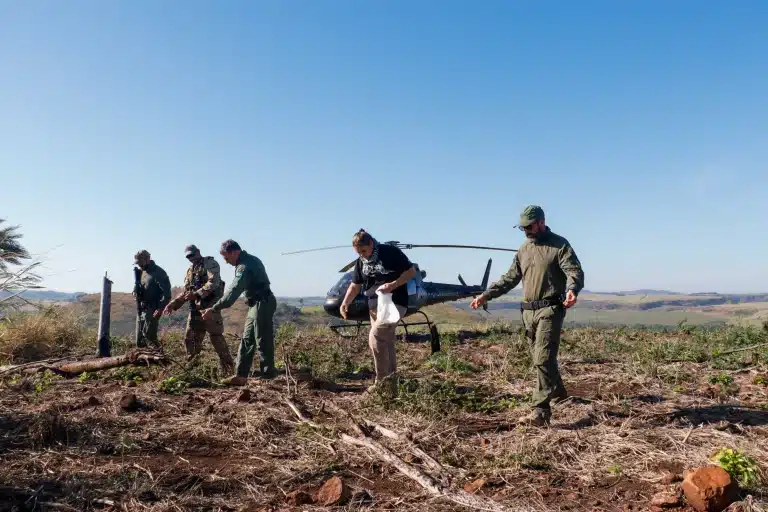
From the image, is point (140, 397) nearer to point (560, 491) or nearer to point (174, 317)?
point (560, 491)

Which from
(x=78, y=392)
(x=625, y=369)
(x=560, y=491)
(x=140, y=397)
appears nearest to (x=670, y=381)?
(x=625, y=369)

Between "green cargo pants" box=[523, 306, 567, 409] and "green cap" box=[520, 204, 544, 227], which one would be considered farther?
"green cap" box=[520, 204, 544, 227]

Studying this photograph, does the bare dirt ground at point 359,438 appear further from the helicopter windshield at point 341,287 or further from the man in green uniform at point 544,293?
the helicopter windshield at point 341,287

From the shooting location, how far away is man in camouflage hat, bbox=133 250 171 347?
32.2 feet

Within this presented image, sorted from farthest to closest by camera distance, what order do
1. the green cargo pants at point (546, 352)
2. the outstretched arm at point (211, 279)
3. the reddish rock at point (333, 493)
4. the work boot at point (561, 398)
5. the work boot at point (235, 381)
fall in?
the outstretched arm at point (211, 279) < the work boot at point (235, 381) < the work boot at point (561, 398) < the green cargo pants at point (546, 352) < the reddish rock at point (333, 493)

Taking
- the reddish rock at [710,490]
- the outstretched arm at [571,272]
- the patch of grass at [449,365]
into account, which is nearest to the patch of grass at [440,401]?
the patch of grass at [449,365]

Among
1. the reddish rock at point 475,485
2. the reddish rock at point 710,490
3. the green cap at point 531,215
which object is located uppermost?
the green cap at point 531,215

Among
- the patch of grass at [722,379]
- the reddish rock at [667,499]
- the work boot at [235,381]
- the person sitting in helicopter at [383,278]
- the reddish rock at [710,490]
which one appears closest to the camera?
the reddish rock at [710,490]

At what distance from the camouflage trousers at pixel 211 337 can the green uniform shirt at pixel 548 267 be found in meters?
4.45

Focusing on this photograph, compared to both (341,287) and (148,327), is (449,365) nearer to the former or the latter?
(341,287)

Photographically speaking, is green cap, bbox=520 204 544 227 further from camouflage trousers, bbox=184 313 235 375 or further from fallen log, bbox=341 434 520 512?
camouflage trousers, bbox=184 313 235 375

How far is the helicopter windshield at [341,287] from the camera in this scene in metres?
11.7

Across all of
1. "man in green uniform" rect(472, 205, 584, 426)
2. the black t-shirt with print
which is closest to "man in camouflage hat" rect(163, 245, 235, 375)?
the black t-shirt with print

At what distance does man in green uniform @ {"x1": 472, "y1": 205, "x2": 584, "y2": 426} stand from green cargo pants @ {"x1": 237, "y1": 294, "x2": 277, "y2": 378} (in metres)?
2.97
